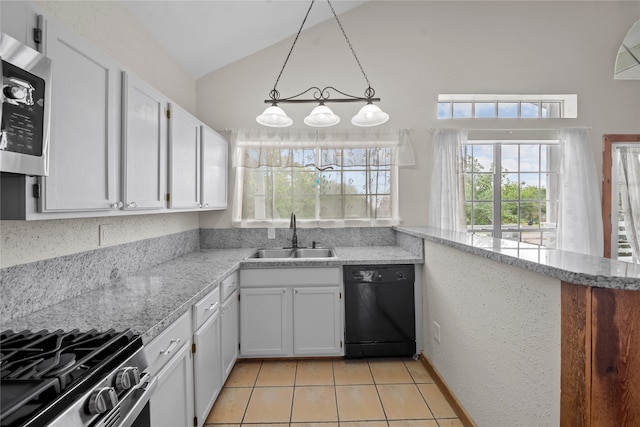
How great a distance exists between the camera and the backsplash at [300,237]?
11.0 ft

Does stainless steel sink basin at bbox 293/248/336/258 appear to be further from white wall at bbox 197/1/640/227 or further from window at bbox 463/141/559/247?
window at bbox 463/141/559/247

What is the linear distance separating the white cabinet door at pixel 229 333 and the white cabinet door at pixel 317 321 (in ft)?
1.55

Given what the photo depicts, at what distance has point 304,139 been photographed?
3.30 m

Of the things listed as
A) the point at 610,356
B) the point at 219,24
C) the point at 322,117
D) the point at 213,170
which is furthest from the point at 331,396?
the point at 219,24

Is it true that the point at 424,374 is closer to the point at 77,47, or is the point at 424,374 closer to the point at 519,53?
the point at 77,47

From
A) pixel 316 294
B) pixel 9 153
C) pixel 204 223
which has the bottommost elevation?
pixel 316 294

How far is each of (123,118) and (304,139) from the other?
195cm

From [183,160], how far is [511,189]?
3.35 metres

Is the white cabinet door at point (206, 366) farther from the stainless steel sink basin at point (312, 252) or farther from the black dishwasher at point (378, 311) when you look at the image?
the stainless steel sink basin at point (312, 252)

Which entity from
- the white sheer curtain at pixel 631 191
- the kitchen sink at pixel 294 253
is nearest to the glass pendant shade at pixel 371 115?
the kitchen sink at pixel 294 253

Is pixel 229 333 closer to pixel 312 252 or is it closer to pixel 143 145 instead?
pixel 312 252

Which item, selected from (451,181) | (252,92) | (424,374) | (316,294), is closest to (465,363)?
(424,374)

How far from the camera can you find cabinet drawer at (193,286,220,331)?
170cm

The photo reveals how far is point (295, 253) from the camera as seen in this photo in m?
3.23
